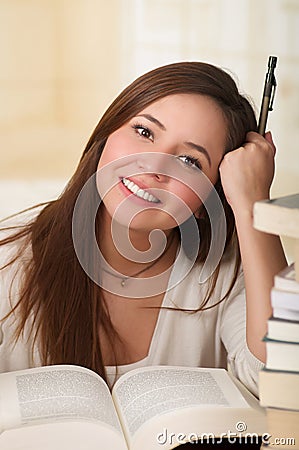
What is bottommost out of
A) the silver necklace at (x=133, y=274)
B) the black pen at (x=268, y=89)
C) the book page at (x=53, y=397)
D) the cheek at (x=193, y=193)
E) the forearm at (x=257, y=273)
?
the silver necklace at (x=133, y=274)

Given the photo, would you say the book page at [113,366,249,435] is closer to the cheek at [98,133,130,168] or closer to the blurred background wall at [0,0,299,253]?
the cheek at [98,133,130,168]

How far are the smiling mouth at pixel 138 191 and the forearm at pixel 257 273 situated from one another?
0.16 m

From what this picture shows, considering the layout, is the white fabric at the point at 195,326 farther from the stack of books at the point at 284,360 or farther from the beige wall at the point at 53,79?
the beige wall at the point at 53,79

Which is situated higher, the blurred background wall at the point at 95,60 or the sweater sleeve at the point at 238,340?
the blurred background wall at the point at 95,60

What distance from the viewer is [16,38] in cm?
225

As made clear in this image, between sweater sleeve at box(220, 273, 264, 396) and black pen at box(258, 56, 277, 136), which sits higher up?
black pen at box(258, 56, 277, 136)

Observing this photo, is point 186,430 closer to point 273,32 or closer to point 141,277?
point 141,277

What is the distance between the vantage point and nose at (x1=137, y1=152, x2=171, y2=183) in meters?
1.45

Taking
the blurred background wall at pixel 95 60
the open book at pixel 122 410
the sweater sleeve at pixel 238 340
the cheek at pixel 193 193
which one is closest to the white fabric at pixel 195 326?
the sweater sleeve at pixel 238 340

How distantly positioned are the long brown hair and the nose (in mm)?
98

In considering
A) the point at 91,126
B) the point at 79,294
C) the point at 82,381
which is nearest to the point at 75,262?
A: the point at 79,294

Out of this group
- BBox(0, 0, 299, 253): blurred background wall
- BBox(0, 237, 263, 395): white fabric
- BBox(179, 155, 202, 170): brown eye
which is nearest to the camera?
BBox(179, 155, 202, 170): brown eye

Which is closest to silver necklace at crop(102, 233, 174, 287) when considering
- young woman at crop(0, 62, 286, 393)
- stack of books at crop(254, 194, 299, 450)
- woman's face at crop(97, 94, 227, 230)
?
young woman at crop(0, 62, 286, 393)

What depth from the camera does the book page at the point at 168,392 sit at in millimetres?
1184
